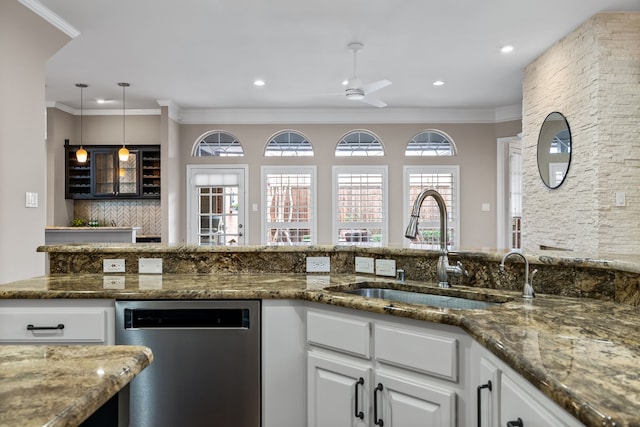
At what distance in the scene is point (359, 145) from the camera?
7.62 metres

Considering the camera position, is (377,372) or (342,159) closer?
(377,372)

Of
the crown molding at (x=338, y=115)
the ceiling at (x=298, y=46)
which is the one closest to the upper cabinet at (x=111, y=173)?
the ceiling at (x=298, y=46)

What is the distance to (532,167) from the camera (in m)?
4.90

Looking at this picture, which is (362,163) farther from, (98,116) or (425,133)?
(98,116)

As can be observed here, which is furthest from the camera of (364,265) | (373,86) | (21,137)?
(373,86)

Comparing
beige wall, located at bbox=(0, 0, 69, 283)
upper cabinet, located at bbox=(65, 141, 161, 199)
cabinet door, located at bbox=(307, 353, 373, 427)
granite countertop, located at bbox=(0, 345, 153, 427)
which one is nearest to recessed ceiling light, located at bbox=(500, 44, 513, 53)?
cabinet door, located at bbox=(307, 353, 373, 427)

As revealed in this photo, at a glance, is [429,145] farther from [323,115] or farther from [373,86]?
[373,86]

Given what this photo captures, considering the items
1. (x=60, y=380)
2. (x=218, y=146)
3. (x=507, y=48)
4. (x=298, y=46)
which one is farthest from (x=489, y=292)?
(x=218, y=146)

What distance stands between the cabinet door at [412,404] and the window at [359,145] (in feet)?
20.3

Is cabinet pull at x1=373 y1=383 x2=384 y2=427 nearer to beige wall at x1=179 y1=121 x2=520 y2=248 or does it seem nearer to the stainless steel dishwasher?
the stainless steel dishwasher

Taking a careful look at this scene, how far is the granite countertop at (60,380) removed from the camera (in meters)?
0.67

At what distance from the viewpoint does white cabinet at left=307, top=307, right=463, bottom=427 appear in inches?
57.7

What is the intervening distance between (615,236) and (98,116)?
7.41 metres

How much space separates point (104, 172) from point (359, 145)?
13.7 ft
